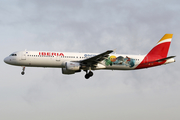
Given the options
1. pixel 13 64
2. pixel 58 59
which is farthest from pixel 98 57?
pixel 13 64

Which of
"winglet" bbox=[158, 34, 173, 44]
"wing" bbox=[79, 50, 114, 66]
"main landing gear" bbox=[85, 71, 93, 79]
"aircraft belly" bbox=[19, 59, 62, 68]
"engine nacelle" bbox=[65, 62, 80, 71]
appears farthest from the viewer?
"winglet" bbox=[158, 34, 173, 44]

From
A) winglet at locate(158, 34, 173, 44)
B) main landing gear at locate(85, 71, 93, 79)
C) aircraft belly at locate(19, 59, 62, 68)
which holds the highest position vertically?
winglet at locate(158, 34, 173, 44)

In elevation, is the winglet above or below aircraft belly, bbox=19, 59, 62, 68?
above

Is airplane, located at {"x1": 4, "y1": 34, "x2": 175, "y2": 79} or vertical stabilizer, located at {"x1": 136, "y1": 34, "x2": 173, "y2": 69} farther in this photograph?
vertical stabilizer, located at {"x1": 136, "y1": 34, "x2": 173, "y2": 69}

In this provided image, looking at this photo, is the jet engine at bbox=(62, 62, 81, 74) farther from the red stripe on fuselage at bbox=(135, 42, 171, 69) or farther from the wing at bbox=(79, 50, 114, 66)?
the red stripe on fuselage at bbox=(135, 42, 171, 69)

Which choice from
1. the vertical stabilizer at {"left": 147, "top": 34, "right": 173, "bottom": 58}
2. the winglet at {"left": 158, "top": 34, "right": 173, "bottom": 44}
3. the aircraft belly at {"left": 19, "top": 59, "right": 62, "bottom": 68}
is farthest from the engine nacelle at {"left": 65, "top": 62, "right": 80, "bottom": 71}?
the winglet at {"left": 158, "top": 34, "right": 173, "bottom": 44}

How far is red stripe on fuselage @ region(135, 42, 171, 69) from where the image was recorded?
160 ft

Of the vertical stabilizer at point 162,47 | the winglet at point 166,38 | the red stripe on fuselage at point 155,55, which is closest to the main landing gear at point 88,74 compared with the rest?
the red stripe on fuselage at point 155,55

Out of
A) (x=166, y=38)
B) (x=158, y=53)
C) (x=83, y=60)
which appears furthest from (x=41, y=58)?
(x=166, y=38)

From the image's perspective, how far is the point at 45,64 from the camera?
44.3 meters

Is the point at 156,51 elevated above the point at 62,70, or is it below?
above

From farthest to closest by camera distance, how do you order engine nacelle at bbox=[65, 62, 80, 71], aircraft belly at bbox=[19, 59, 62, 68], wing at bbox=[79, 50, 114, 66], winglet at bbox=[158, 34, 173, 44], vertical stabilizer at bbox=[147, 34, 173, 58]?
winglet at bbox=[158, 34, 173, 44] < vertical stabilizer at bbox=[147, 34, 173, 58] < aircraft belly at bbox=[19, 59, 62, 68] < engine nacelle at bbox=[65, 62, 80, 71] < wing at bbox=[79, 50, 114, 66]

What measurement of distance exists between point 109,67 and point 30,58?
481 inches

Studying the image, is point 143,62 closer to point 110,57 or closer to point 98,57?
point 110,57
